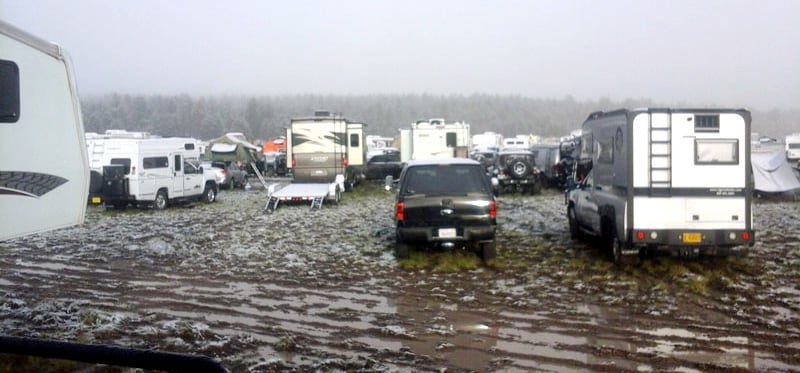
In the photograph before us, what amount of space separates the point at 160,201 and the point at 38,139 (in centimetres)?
1662

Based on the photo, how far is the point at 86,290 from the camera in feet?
33.3

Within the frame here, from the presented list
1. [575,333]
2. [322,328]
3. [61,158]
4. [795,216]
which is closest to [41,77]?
[61,158]

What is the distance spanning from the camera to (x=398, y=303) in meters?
9.29

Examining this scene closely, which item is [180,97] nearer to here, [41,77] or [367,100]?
[367,100]

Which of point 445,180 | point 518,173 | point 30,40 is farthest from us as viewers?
point 518,173

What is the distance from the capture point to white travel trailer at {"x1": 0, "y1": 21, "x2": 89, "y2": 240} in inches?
263

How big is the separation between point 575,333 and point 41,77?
19.8 feet

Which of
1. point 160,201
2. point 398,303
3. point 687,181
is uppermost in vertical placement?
point 687,181

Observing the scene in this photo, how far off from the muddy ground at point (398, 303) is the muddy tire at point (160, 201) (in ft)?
23.4

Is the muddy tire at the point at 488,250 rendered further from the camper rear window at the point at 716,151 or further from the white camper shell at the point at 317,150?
the white camper shell at the point at 317,150

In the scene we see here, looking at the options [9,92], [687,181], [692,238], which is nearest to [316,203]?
[687,181]

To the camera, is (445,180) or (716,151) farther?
(445,180)

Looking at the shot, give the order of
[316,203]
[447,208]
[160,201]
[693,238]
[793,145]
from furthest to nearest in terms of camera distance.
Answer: [793,145] → [160,201] → [316,203] → [447,208] → [693,238]

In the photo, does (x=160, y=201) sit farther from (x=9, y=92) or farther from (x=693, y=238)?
(x=693, y=238)
